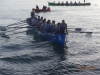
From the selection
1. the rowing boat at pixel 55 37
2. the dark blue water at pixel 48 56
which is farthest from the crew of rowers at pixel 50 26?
the dark blue water at pixel 48 56

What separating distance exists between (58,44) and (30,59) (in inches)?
192

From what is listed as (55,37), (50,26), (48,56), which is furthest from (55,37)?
(48,56)

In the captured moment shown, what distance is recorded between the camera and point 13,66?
16.1 metres

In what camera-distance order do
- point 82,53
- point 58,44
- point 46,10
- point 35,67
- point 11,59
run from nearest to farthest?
1. point 35,67
2. point 11,59
3. point 82,53
4. point 58,44
5. point 46,10

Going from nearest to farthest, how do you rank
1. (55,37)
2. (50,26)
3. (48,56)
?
1. (48,56)
2. (55,37)
3. (50,26)

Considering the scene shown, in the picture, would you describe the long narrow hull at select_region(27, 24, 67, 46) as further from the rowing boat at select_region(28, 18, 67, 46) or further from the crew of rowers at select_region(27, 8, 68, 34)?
the crew of rowers at select_region(27, 8, 68, 34)

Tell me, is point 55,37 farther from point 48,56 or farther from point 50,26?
point 48,56

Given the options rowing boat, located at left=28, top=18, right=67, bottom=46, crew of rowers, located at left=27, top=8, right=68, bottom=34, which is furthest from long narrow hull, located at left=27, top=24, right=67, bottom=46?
crew of rowers, located at left=27, top=8, right=68, bottom=34

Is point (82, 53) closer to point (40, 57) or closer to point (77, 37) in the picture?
point (40, 57)

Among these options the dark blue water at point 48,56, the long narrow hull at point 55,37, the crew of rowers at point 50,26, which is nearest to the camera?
the dark blue water at point 48,56

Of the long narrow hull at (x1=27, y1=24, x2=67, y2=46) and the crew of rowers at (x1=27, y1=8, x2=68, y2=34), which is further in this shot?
the crew of rowers at (x1=27, y1=8, x2=68, y2=34)

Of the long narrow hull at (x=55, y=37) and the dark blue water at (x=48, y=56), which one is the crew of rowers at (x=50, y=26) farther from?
the dark blue water at (x=48, y=56)

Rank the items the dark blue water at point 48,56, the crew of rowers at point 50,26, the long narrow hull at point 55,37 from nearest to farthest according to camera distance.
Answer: the dark blue water at point 48,56, the long narrow hull at point 55,37, the crew of rowers at point 50,26

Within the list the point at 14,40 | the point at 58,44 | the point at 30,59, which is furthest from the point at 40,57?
the point at 14,40
